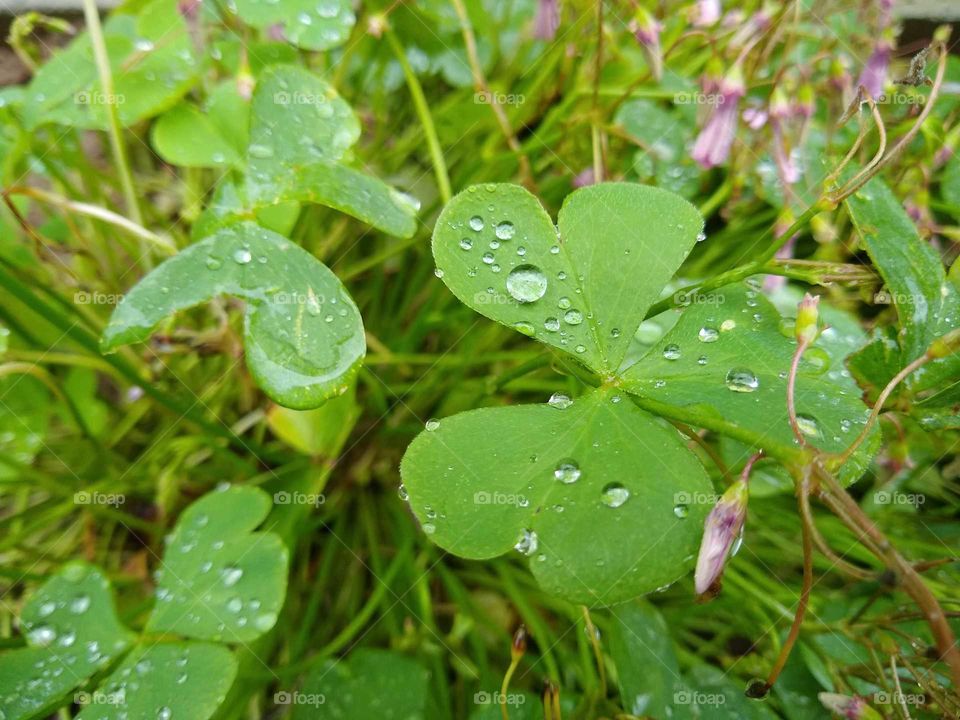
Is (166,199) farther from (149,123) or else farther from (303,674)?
(303,674)

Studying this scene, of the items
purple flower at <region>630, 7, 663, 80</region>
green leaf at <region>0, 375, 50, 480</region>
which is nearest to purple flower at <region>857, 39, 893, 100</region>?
purple flower at <region>630, 7, 663, 80</region>

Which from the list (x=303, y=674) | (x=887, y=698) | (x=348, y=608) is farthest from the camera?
(x=348, y=608)

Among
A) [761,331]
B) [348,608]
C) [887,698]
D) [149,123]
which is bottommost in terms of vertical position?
[348,608]

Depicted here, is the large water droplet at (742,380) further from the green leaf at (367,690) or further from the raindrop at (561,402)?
the green leaf at (367,690)

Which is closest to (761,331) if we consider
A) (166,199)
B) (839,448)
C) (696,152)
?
(839,448)

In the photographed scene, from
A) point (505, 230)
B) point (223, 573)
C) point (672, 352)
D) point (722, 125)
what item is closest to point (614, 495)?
point (672, 352)

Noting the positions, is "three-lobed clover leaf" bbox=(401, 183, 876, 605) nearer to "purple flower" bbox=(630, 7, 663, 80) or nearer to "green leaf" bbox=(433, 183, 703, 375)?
"green leaf" bbox=(433, 183, 703, 375)
